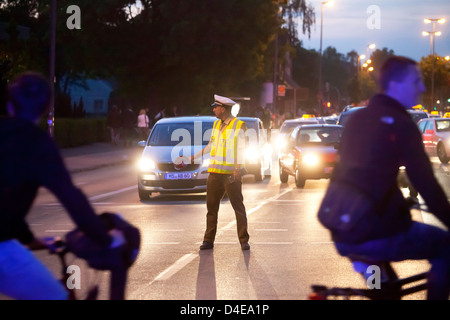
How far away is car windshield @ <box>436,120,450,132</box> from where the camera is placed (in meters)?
34.2

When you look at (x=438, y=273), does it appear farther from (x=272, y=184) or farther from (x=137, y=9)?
(x=137, y=9)

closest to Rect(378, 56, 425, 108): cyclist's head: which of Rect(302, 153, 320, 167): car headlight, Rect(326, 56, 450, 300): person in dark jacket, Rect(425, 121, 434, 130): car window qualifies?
Rect(326, 56, 450, 300): person in dark jacket

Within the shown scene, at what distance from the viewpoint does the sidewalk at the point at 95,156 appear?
30.1 m

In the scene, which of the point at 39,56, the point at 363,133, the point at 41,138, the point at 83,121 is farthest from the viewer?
the point at 39,56

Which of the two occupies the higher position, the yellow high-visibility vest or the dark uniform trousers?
the yellow high-visibility vest

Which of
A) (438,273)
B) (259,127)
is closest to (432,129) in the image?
(259,127)

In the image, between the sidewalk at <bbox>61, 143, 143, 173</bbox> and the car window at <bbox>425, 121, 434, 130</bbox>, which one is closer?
the sidewalk at <bbox>61, 143, 143, 173</bbox>

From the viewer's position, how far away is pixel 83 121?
43250 millimetres

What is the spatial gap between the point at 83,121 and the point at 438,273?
39.4m

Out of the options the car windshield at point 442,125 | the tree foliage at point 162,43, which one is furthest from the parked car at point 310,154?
the tree foliage at point 162,43

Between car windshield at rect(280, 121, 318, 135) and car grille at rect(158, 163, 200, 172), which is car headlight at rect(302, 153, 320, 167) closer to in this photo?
car grille at rect(158, 163, 200, 172)

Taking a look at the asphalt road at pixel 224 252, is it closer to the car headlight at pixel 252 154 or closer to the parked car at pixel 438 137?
the car headlight at pixel 252 154

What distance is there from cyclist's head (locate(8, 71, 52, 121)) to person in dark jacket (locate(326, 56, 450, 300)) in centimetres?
148
